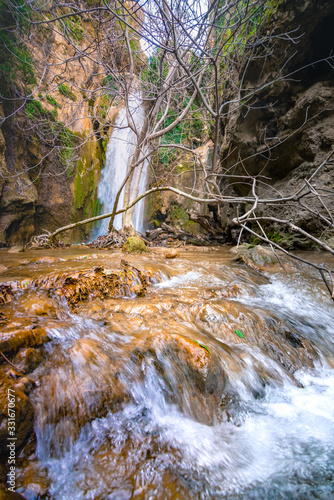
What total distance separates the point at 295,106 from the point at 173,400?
6388 mm

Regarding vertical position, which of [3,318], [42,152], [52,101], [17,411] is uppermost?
[52,101]

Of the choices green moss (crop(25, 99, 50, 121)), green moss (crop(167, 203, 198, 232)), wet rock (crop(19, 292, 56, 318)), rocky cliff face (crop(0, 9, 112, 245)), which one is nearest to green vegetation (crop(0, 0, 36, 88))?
rocky cliff face (crop(0, 9, 112, 245))

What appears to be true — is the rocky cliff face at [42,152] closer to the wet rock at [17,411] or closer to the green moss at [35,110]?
the green moss at [35,110]

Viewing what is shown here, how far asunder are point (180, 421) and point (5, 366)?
97 cm

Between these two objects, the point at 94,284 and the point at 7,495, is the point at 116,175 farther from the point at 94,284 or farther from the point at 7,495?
the point at 7,495

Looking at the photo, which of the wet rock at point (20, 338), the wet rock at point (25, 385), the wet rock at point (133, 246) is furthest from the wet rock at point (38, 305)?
the wet rock at point (133, 246)

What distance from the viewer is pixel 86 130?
30.7 ft

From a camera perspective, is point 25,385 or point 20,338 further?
point 20,338

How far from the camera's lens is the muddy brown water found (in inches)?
40.2

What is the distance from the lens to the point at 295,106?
5418 millimetres

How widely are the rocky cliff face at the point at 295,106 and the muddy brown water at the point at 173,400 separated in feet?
12.5

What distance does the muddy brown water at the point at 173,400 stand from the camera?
1.02 m

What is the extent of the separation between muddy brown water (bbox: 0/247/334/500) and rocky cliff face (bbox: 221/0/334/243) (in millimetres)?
3821

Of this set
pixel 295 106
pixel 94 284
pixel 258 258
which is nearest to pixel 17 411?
pixel 94 284
